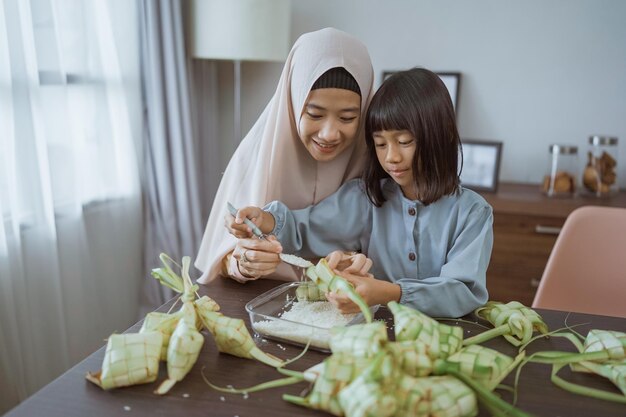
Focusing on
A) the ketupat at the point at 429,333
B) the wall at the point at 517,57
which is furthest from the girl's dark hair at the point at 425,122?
the wall at the point at 517,57

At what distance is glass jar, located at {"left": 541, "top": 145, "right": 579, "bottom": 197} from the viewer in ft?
8.04

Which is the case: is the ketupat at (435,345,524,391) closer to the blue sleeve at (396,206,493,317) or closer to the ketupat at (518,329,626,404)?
the ketupat at (518,329,626,404)

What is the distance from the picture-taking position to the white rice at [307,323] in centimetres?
88

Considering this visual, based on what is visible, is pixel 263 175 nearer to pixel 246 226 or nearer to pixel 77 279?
pixel 246 226

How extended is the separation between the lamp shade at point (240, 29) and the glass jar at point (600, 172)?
1.49 meters

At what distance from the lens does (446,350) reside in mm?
761

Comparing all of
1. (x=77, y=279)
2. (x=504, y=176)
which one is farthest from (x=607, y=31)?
(x=77, y=279)

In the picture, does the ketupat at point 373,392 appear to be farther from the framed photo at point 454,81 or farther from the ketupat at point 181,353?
the framed photo at point 454,81

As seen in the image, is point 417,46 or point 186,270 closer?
point 186,270

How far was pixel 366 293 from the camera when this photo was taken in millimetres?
966

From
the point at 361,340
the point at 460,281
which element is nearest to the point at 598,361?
the point at 460,281

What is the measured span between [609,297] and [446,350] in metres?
0.95

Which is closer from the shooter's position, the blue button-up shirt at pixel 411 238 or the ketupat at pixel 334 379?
the ketupat at pixel 334 379

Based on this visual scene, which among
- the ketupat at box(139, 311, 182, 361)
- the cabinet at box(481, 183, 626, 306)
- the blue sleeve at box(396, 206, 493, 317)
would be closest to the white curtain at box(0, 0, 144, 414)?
the ketupat at box(139, 311, 182, 361)
